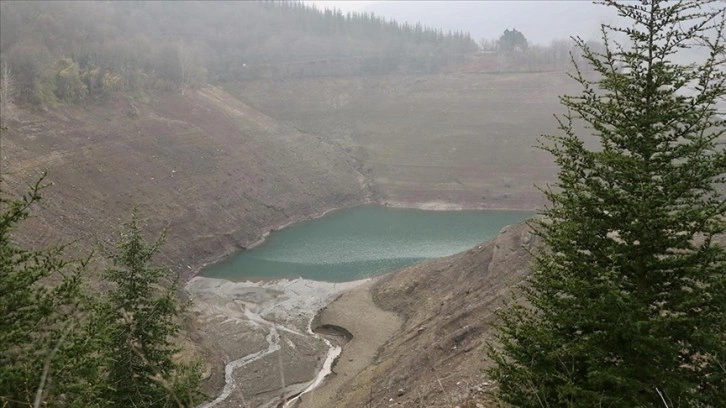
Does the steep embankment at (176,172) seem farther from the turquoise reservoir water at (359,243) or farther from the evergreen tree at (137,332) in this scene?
the evergreen tree at (137,332)

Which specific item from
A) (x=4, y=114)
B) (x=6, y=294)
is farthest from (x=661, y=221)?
(x=4, y=114)

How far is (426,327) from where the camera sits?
27.2m

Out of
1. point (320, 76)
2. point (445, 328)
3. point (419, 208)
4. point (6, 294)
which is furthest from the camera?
point (320, 76)

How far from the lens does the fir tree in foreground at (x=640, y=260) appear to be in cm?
732

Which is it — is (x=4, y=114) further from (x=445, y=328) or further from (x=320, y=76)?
(x=320, y=76)

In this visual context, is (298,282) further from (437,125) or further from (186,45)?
(186,45)

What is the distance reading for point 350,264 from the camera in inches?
1799

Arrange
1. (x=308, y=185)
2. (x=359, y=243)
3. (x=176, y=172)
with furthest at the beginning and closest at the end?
(x=308, y=185) < (x=176, y=172) < (x=359, y=243)

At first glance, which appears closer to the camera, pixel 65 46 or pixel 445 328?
pixel 445 328

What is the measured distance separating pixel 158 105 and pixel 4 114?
63.7 ft

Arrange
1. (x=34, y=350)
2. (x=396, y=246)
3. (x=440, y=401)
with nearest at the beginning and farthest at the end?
(x=34, y=350) → (x=440, y=401) → (x=396, y=246)

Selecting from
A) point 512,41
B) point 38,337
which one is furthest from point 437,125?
point 38,337

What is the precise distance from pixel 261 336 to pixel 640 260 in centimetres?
2524

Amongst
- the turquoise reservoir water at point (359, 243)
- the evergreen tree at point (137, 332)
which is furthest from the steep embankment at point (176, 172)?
the evergreen tree at point (137, 332)
